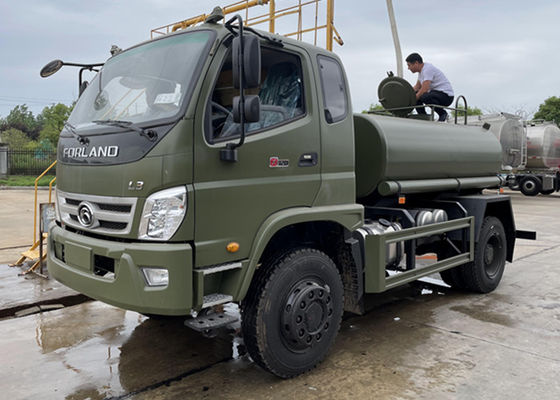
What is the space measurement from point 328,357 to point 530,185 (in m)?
20.9

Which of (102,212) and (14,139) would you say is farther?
(14,139)

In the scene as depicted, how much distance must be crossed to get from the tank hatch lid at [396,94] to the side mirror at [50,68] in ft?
12.5

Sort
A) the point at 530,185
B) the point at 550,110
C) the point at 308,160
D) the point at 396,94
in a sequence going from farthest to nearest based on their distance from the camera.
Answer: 1. the point at 550,110
2. the point at 530,185
3. the point at 396,94
4. the point at 308,160

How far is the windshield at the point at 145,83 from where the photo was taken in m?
3.23

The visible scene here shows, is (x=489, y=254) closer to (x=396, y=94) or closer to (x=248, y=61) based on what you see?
(x=396, y=94)

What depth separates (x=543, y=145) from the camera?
65.9 ft

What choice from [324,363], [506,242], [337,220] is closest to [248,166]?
[337,220]

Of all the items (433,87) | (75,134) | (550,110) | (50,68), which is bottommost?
(75,134)

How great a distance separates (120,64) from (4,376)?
2476 millimetres

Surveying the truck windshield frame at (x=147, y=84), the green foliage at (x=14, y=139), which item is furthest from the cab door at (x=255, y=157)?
the green foliage at (x=14, y=139)

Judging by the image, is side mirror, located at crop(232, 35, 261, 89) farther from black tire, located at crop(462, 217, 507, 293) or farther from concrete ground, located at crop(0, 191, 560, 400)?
black tire, located at crop(462, 217, 507, 293)

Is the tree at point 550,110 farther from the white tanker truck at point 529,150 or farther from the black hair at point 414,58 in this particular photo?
the black hair at point 414,58

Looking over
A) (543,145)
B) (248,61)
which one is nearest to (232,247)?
(248,61)

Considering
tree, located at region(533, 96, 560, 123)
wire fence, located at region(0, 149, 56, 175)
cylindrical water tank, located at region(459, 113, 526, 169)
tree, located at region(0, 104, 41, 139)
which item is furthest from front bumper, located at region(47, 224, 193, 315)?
tree, located at region(0, 104, 41, 139)
